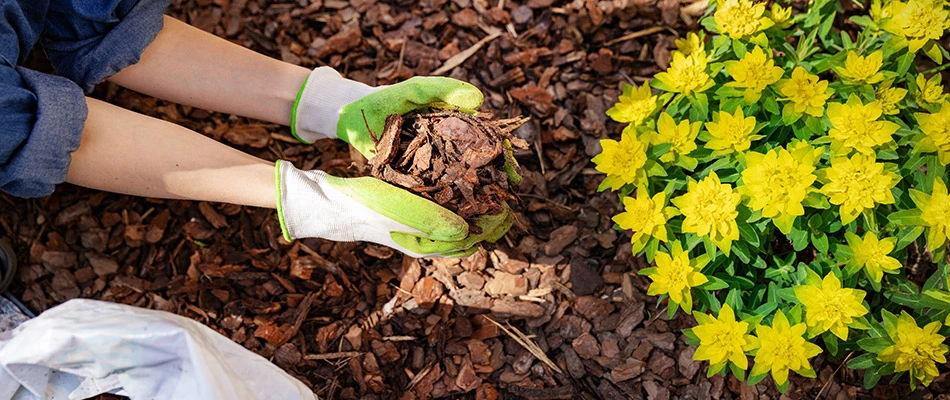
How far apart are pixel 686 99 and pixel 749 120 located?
256 millimetres

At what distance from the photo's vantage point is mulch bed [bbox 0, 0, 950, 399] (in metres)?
1.94

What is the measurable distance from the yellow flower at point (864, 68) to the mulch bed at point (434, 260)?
0.69 meters

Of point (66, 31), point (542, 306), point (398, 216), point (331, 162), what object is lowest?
point (542, 306)

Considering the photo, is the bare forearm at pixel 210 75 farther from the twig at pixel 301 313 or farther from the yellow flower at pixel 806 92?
the yellow flower at pixel 806 92

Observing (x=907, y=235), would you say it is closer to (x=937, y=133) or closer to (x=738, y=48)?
(x=937, y=133)

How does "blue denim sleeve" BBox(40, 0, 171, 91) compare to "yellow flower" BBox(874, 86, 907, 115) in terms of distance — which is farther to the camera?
"blue denim sleeve" BBox(40, 0, 171, 91)

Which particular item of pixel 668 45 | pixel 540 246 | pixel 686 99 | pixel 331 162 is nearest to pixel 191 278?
pixel 331 162

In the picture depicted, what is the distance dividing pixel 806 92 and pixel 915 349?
0.62 m

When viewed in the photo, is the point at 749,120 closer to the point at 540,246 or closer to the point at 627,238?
the point at 627,238

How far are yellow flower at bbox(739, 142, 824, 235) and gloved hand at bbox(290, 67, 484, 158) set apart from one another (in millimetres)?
688

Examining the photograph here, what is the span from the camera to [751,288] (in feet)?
5.75

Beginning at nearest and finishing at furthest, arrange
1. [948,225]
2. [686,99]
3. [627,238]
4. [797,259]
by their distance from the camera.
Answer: [948,225] → [686,99] → [797,259] → [627,238]

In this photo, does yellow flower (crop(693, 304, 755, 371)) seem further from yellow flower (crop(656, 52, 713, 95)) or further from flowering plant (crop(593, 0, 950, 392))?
yellow flower (crop(656, 52, 713, 95))

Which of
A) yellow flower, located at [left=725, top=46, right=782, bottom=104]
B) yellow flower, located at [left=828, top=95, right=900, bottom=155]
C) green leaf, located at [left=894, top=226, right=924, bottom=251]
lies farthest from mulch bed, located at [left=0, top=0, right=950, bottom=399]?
yellow flower, located at [left=828, top=95, right=900, bottom=155]
